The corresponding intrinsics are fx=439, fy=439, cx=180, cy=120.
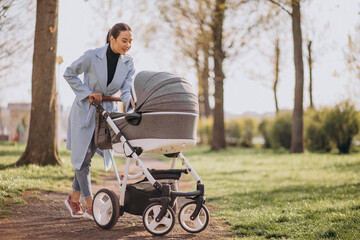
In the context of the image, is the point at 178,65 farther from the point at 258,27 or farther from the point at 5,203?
the point at 5,203

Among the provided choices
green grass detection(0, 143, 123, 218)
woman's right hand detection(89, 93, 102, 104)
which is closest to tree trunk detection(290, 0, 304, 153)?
green grass detection(0, 143, 123, 218)

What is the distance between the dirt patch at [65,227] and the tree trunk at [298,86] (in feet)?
45.6

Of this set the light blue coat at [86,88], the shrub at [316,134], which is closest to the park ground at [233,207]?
the light blue coat at [86,88]

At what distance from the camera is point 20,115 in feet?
80.2

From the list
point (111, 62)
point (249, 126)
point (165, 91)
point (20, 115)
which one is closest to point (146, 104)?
point (165, 91)

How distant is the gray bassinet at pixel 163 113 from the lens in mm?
4219

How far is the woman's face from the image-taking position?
477 centimetres

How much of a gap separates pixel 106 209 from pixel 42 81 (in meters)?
5.34

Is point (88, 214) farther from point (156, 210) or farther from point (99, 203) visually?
point (156, 210)

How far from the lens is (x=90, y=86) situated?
5.02 metres

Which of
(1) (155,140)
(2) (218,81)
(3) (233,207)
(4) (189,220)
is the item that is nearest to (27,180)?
(3) (233,207)

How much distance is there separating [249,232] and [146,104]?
1.83m

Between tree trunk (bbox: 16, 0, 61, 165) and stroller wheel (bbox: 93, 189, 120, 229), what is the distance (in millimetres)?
4921

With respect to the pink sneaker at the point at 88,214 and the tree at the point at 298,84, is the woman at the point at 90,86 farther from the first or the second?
the tree at the point at 298,84
